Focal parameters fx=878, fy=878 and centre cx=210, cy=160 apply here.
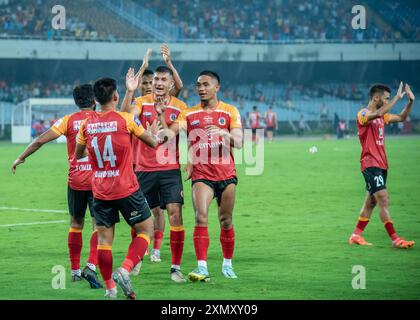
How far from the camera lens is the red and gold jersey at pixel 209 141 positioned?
1098cm

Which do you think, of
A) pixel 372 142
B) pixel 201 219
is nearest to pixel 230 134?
pixel 201 219

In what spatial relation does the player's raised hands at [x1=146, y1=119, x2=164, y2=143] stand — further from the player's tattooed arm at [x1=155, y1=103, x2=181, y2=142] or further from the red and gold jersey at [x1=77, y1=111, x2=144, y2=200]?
the red and gold jersey at [x1=77, y1=111, x2=144, y2=200]

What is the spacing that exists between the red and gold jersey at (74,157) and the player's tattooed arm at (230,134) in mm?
1484

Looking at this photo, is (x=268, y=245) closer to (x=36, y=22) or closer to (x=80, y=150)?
(x=80, y=150)

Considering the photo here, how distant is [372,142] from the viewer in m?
13.8

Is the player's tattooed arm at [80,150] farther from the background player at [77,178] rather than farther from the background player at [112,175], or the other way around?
the background player at [77,178]

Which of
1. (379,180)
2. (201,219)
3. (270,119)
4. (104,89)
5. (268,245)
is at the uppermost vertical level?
(104,89)

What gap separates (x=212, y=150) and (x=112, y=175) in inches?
76.0

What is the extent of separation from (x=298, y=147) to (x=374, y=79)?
87.9 ft

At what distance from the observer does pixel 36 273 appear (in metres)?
11.2

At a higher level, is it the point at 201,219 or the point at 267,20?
the point at 267,20

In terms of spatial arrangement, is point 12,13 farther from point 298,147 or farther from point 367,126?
point 367,126

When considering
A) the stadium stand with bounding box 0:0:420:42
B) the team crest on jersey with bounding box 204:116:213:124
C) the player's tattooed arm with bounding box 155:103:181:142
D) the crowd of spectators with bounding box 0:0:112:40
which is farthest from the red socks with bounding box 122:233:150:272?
the crowd of spectators with bounding box 0:0:112:40

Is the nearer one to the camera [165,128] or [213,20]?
[165,128]
